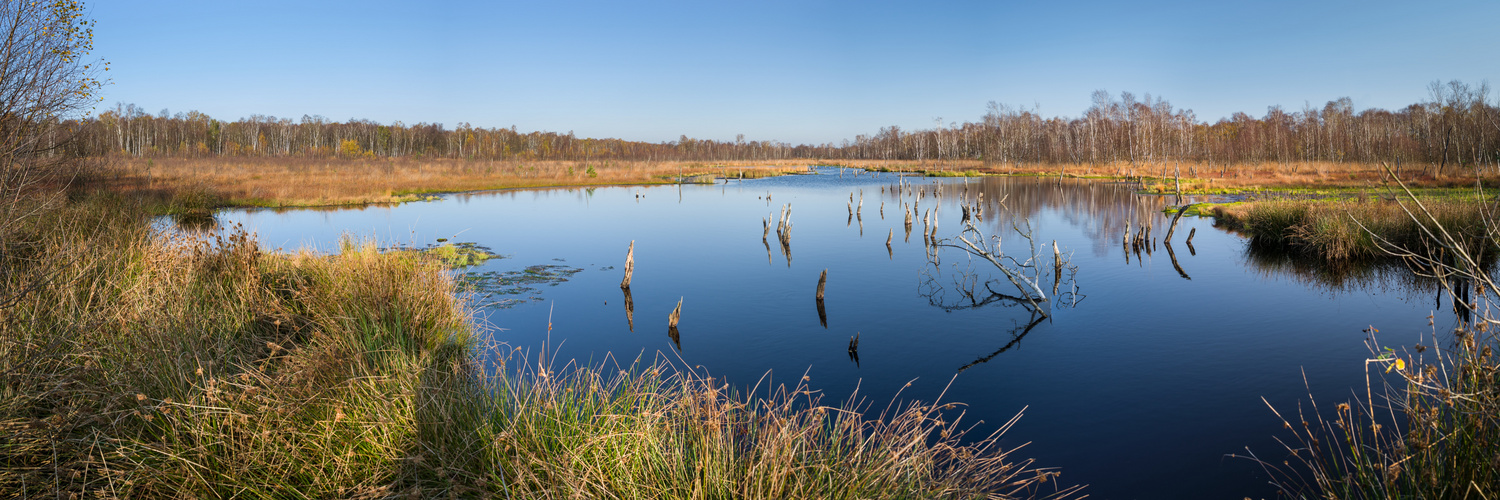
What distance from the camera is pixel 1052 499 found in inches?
234

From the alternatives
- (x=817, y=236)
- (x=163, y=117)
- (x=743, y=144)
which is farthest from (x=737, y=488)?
(x=743, y=144)

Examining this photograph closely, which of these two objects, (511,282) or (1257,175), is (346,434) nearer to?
(511,282)

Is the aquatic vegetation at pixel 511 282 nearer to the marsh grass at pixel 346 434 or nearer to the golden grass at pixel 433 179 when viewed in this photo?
the marsh grass at pixel 346 434

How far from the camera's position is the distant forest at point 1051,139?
5091 centimetres

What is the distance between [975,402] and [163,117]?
118938 millimetres

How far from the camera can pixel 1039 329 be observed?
1189 cm

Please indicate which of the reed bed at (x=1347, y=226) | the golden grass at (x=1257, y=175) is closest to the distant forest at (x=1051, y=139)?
the golden grass at (x=1257, y=175)

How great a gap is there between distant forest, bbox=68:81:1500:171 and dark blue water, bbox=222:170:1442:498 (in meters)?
13.1

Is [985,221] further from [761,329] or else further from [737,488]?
[737,488]

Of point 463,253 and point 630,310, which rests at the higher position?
point 463,253

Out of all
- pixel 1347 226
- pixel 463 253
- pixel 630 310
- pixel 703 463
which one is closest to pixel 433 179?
pixel 463 253

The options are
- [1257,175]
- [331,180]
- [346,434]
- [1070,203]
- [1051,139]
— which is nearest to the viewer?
[346,434]

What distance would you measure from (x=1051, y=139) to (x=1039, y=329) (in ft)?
235

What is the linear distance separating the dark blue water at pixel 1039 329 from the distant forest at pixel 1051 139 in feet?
42.9
